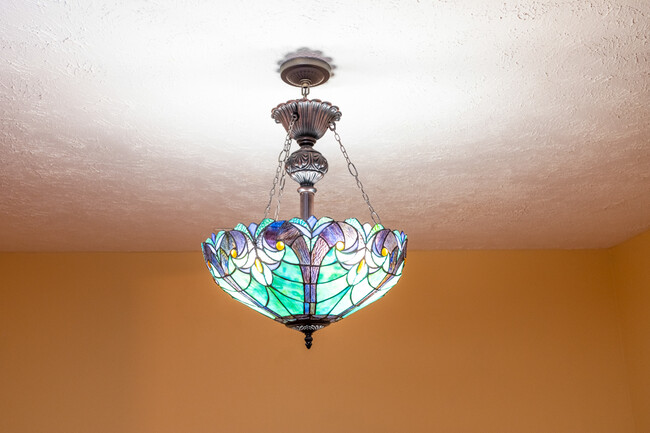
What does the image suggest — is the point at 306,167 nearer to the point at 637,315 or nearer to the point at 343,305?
the point at 343,305

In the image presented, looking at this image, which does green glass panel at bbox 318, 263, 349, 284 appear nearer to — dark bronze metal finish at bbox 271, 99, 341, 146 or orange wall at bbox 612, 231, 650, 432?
dark bronze metal finish at bbox 271, 99, 341, 146

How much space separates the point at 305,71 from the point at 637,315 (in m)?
3.26

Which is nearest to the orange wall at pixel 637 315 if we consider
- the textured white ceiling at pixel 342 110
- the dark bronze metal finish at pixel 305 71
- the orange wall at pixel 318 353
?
the orange wall at pixel 318 353

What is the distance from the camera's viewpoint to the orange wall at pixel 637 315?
423 centimetres

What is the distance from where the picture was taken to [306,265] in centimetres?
170

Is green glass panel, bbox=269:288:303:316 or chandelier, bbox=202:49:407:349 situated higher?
chandelier, bbox=202:49:407:349

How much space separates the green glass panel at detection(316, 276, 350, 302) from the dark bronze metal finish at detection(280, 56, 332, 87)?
70cm

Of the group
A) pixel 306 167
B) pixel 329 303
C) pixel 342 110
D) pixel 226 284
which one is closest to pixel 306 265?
pixel 329 303

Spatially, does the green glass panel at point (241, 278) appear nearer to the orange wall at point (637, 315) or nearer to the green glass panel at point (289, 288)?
the green glass panel at point (289, 288)

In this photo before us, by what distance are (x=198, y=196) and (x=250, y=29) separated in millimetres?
1652

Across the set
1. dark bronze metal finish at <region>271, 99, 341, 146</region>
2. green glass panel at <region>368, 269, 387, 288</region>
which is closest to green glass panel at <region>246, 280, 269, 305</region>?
green glass panel at <region>368, 269, 387, 288</region>

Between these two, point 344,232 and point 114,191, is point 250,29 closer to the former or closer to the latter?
point 344,232

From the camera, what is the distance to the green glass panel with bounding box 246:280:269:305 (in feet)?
5.77

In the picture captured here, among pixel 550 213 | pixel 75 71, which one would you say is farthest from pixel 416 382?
pixel 75 71
